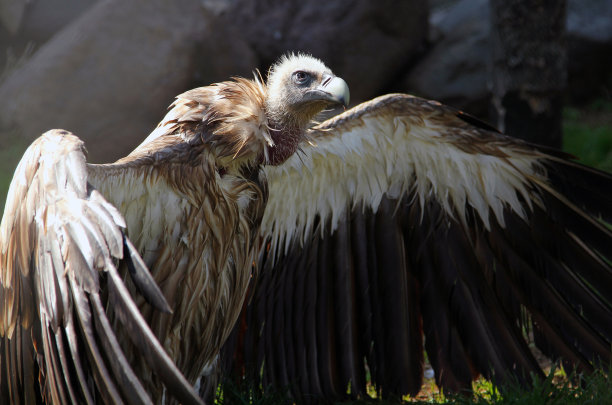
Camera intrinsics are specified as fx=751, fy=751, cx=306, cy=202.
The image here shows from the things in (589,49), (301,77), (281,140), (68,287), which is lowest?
(589,49)

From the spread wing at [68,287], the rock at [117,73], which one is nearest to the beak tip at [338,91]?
the spread wing at [68,287]

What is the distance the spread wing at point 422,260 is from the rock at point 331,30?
15.4 feet

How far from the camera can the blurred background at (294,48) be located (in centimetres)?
563

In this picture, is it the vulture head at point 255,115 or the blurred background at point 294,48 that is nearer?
the vulture head at point 255,115

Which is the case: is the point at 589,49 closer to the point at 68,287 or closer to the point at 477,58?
the point at 477,58

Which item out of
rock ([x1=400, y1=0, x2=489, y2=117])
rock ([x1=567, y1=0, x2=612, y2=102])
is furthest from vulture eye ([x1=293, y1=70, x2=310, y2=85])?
rock ([x1=567, y1=0, x2=612, y2=102])

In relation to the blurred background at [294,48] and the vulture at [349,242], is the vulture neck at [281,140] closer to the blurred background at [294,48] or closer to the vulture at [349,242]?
the vulture at [349,242]

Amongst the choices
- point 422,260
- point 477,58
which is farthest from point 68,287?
point 477,58

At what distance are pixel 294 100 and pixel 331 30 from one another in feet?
17.8

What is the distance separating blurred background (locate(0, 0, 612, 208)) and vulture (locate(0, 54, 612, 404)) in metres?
1.98

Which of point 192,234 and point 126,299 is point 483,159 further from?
point 126,299

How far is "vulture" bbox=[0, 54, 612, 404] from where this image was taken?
314cm

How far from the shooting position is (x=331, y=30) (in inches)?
332

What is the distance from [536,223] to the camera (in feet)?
12.7
